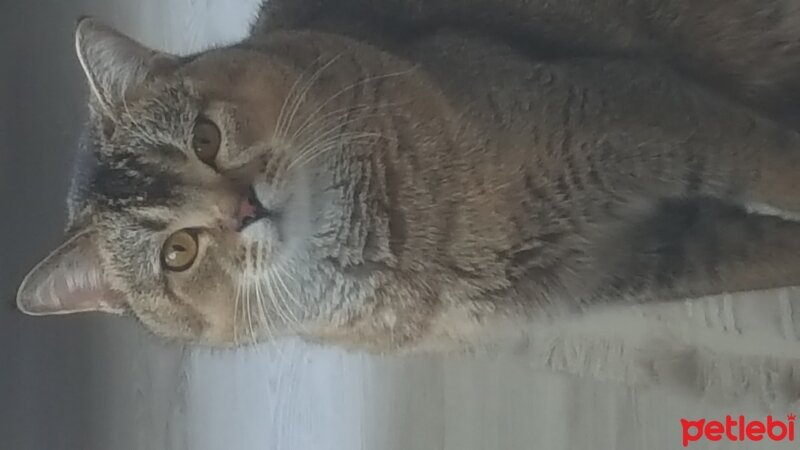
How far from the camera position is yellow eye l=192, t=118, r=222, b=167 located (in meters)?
1.08

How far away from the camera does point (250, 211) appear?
1.06m

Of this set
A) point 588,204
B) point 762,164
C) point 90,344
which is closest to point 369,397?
point 90,344

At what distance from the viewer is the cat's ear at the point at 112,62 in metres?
1.20

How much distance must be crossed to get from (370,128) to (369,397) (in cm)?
74

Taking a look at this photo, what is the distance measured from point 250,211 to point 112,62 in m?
0.30

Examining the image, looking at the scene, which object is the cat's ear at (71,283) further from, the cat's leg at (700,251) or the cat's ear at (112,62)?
the cat's leg at (700,251)

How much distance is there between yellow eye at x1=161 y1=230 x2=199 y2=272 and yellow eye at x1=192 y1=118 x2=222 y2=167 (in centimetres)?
8

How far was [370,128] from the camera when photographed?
113cm

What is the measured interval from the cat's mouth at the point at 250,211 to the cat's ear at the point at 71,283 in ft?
0.75
